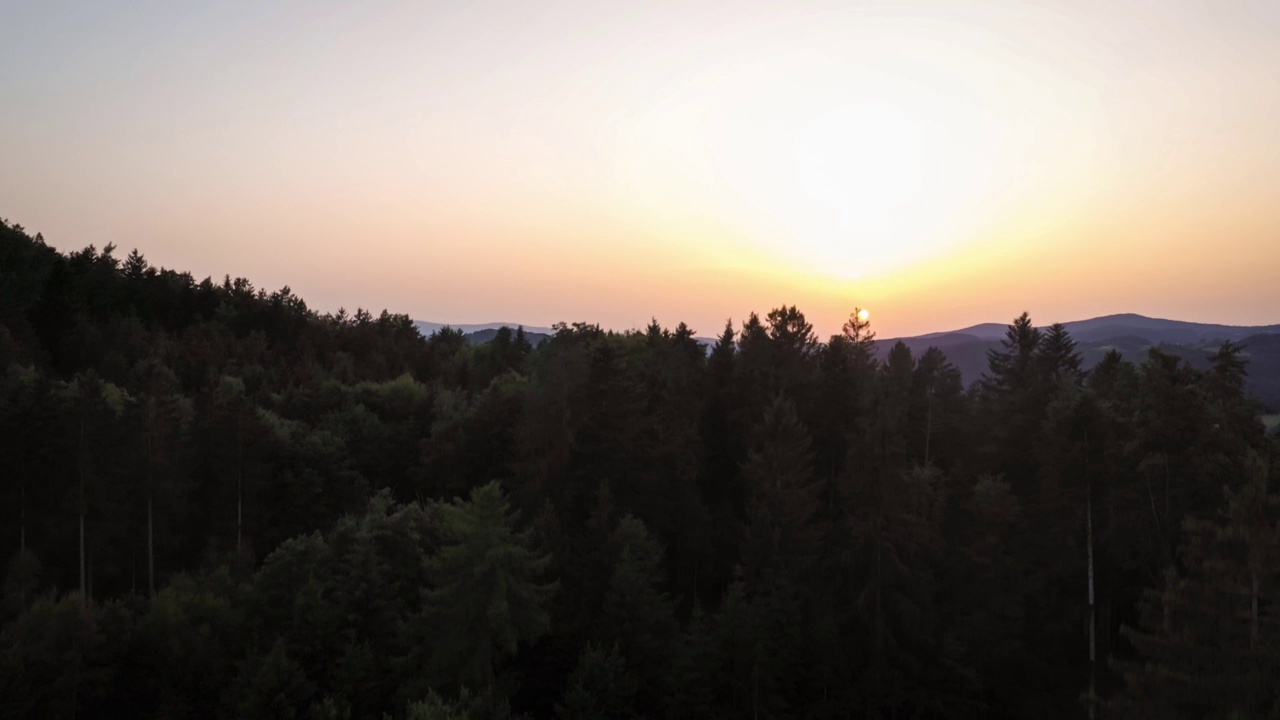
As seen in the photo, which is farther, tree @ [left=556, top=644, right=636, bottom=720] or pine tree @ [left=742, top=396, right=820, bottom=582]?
pine tree @ [left=742, top=396, right=820, bottom=582]

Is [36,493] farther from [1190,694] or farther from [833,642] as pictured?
[1190,694]

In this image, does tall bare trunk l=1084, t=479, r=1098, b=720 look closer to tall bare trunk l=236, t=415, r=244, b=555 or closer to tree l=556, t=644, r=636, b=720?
tree l=556, t=644, r=636, b=720

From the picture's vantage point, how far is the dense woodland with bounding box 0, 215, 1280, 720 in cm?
3139

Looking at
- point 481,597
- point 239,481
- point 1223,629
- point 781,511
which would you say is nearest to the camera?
point 1223,629

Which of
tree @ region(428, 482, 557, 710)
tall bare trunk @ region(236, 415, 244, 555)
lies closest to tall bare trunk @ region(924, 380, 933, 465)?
tree @ region(428, 482, 557, 710)

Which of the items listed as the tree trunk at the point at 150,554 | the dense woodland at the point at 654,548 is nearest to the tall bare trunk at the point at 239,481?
the dense woodland at the point at 654,548

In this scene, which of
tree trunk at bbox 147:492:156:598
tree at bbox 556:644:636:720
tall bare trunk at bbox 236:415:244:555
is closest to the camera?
tree at bbox 556:644:636:720

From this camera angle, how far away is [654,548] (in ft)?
125

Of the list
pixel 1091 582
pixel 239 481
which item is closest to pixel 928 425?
pixel 1091 582

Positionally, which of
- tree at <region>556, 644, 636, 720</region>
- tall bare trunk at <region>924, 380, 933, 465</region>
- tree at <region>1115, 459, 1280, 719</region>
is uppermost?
tall bare trunk at <region>924, 380, 933, 465</region>

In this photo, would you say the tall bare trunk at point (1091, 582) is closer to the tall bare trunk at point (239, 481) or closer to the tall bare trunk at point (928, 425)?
the tall bare trunk at point (928, 425)

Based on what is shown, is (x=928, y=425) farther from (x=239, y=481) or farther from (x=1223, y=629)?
(x=239, y=481)

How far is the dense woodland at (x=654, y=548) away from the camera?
31.4m

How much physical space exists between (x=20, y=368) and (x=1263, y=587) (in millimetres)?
63546
